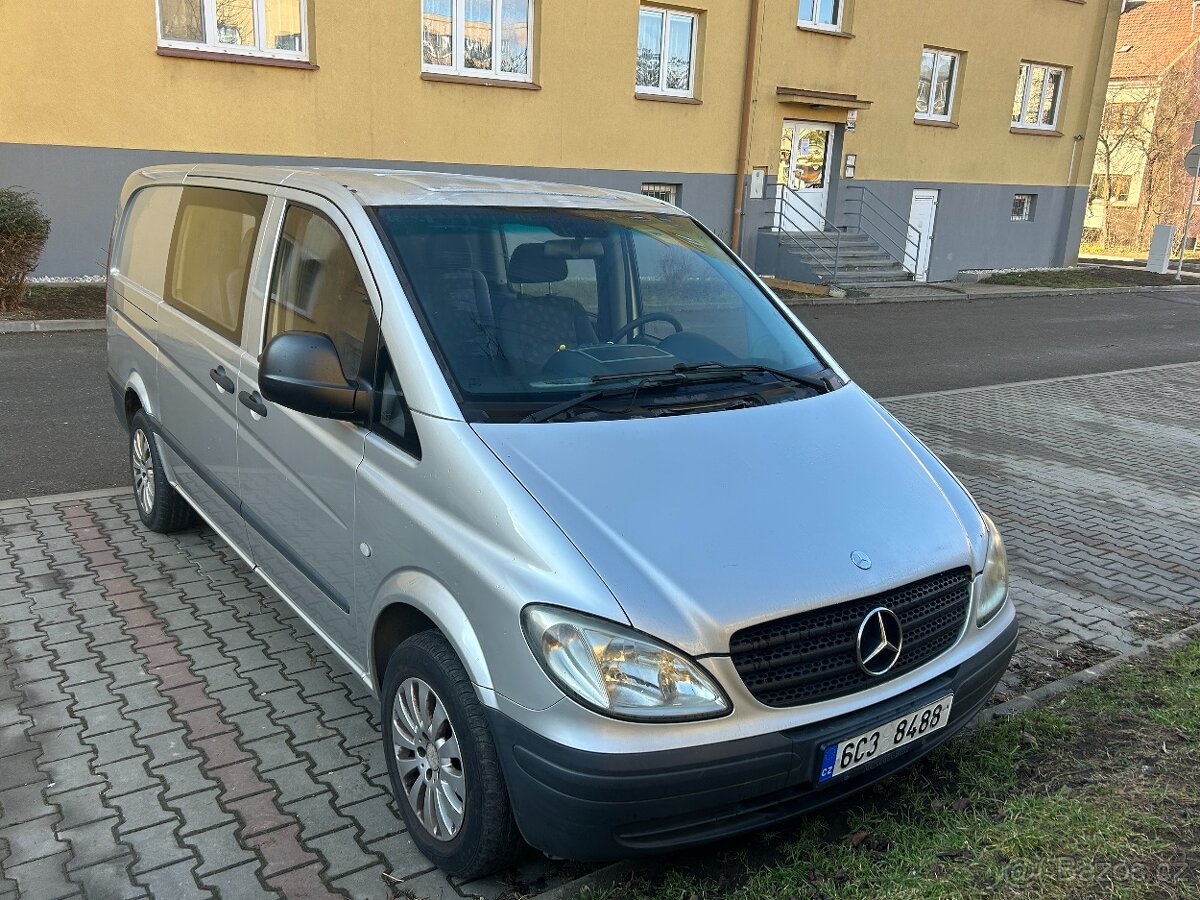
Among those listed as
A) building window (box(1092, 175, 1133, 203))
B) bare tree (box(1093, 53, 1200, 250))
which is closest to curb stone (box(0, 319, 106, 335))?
bare tree (box(1093, 53, 1200, 250))

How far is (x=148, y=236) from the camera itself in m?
5.08

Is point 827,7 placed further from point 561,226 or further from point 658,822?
point 658,822

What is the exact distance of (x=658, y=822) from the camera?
238cm

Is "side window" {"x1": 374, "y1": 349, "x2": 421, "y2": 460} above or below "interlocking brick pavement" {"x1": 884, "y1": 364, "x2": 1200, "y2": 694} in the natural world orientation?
above

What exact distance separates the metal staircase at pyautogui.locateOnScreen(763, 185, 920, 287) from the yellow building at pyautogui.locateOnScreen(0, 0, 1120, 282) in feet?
0.19

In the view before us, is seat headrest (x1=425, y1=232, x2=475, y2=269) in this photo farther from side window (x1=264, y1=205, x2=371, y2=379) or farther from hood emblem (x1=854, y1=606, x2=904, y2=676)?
hood emblem (x1=854, y1=606, x2=904, y2=676)

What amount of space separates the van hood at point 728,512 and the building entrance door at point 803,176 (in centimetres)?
1718

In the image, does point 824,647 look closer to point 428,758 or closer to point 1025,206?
point 428,758

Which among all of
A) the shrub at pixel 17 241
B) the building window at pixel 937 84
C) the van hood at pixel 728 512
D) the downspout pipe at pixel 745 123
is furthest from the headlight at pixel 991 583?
the building window at pixel 937 84

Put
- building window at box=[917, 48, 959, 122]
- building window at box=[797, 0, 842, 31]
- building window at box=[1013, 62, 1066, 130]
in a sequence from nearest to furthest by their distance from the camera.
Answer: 1. building window at box=[797, 0, 842, 31]
2. building window at box=[917, 48, 959, 122]
3. building window at box=[1013, 62, 1066, 130]

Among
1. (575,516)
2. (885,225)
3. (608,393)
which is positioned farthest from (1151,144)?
(575,516)

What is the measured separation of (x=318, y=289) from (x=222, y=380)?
81 cm

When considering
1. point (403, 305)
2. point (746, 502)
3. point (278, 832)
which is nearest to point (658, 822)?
point (746, 502)

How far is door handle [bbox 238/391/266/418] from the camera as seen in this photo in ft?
11.8
